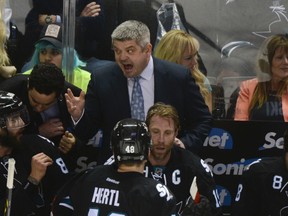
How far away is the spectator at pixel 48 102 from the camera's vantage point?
5.52m

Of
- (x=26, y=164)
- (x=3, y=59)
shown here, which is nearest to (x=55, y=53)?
(x=3, y=59)

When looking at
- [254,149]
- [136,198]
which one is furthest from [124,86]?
[136,198]

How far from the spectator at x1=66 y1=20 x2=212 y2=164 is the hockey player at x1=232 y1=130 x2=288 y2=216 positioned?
41 cm

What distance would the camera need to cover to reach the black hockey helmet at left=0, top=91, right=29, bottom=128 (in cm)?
524

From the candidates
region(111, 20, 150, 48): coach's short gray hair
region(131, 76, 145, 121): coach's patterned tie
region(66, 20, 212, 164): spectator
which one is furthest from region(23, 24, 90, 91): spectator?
region(111, 20, 150, 48): coach's short gray hair

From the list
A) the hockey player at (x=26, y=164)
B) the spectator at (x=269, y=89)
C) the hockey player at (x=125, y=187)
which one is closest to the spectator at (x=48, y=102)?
the hockey player at (x=26, y=164)

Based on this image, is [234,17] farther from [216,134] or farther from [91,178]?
[91,178]

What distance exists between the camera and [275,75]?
20.1 ft

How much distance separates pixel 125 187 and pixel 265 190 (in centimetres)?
134

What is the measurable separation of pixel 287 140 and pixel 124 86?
3.68 feet

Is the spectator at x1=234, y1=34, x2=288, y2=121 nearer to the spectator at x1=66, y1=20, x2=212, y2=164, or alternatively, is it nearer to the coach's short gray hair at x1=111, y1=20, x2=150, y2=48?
the spectator at x1=66, y1=20, x2=212, y2=164

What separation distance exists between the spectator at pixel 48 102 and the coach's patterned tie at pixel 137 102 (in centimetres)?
41

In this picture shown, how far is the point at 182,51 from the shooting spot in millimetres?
6121

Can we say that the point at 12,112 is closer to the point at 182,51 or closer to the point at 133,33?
the point at 133,33
